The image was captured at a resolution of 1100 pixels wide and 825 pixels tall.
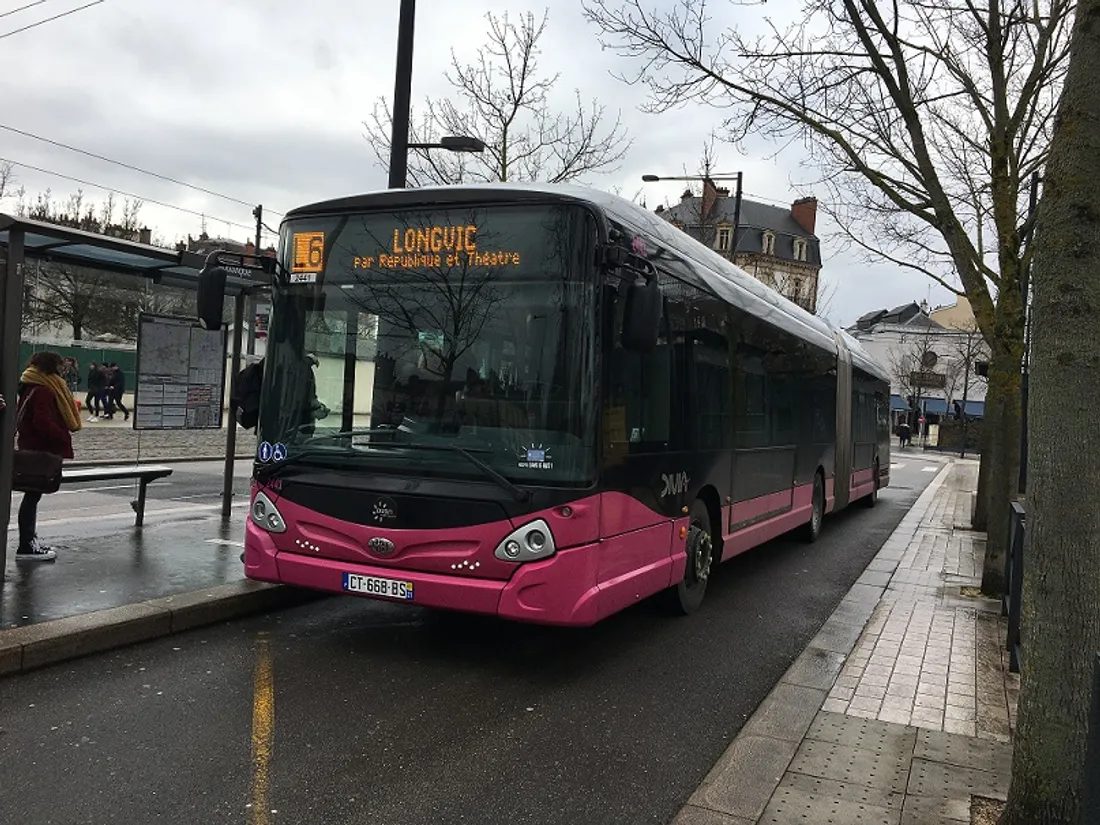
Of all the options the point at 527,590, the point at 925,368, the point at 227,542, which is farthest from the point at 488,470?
the point at 925,368

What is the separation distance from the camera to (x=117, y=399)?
23.7 meters

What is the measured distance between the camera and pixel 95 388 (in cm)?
2350

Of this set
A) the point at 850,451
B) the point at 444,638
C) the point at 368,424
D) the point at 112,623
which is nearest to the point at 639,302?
the point at 368,424

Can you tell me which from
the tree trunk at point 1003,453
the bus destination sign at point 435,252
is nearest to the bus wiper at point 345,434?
the bus destination sign at point 435,252

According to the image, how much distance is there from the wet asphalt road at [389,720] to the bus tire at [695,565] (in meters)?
0.20

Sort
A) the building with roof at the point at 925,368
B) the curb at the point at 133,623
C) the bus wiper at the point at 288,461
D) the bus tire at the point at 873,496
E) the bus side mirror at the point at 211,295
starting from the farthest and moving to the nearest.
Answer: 1. the building with roof at the point at 925,368
2. the bus tire at the point at 873,496
3. the bus side mirror at the point at 211,295
4. the bus wiper at the point at 288,461
5. the curb at the point at 133,623

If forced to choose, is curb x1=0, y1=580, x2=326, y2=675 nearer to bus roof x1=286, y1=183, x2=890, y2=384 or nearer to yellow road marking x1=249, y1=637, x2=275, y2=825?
yellow road marking x1=249, y1=637, x2=275, y2=825

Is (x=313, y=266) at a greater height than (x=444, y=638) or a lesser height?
greater

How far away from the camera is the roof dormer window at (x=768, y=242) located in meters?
75.4

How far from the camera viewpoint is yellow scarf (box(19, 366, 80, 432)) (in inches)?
285

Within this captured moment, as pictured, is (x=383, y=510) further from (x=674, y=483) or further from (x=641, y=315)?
(x=674, y=483)

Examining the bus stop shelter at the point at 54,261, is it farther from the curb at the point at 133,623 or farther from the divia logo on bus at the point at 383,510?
the divia logo on bus at the point at 383,510

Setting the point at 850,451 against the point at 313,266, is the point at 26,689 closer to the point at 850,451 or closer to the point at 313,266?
the point at 313,266

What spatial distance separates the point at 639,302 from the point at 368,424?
191 centimetres
